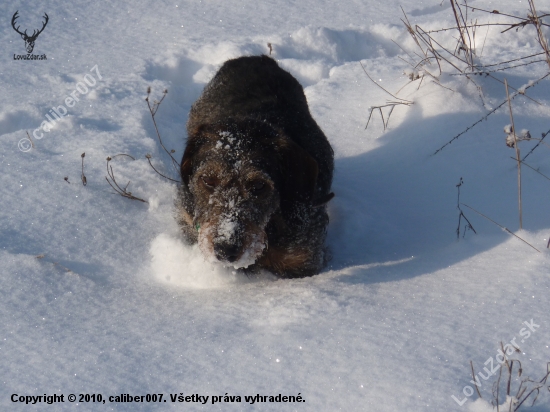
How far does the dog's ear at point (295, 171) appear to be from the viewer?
339cm

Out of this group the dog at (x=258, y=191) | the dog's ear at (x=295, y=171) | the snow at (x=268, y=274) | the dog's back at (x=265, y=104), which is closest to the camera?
the snow at (x=268, y=274)

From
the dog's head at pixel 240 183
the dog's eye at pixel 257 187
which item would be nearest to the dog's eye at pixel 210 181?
the dog's head at pixel 240 183

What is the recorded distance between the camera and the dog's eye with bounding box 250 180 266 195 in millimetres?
3195

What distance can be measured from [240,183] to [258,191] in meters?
0.12

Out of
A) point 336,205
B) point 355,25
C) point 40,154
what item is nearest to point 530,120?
point 336,205

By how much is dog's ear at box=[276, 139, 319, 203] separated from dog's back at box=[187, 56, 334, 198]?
386mm

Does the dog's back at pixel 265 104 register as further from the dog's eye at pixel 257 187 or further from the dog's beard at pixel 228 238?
the dog's beard at pixel 228 238

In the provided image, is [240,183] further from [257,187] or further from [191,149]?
[191,149]

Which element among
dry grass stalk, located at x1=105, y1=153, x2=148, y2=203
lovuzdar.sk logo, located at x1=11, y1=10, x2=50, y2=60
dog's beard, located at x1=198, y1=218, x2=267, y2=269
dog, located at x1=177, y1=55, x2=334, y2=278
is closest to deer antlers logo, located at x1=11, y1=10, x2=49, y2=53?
lovuzdar.sk logo, located at x1=11, y1=10, x2=50, y2=60

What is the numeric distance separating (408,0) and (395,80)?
3.29 metres

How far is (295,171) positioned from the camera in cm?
342

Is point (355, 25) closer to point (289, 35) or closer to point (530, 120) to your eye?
point (289, 35)

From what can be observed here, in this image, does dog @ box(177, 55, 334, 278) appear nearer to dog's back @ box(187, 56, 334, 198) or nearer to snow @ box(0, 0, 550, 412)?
dog's back @ box(187, 56, 334, 198)

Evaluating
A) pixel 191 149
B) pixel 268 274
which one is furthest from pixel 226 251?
pixel 191 149
